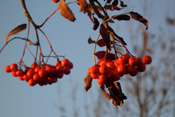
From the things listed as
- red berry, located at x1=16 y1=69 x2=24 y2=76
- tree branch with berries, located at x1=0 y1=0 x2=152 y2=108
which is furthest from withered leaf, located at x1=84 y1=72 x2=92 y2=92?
red berry, located at x1=16 y1=69 x2=24 y2=76

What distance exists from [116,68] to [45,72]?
387mm

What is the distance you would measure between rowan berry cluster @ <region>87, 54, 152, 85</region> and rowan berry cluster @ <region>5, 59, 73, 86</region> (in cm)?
22

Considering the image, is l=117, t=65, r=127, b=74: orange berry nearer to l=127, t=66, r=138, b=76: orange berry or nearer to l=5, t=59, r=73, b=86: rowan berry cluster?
l=127, t=66, r=138, b=76: orange berry

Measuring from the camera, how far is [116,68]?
132 cm

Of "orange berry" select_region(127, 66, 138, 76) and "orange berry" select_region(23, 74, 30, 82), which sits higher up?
"orange berry" select_region(23, 74, 30, 82)

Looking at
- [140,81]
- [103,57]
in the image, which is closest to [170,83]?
[140,81]

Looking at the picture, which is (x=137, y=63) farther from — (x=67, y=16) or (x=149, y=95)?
(x=149, y=95)

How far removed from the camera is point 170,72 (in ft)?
31.5

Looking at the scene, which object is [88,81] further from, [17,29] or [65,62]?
[17,29]

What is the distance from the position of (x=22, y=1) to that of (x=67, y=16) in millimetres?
257

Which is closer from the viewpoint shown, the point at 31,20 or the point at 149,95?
the point at 31,20

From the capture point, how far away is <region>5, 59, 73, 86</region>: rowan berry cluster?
4.74 feet

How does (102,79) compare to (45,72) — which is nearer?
(102,79)

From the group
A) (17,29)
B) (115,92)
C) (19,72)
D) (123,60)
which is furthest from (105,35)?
(19,72)
